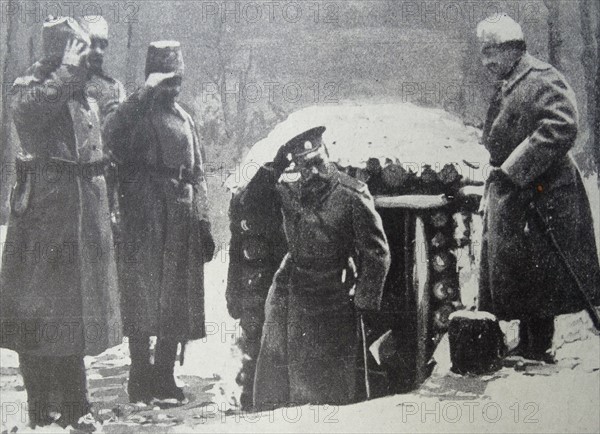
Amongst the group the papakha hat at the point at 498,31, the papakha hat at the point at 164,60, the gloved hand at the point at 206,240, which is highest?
the papakha hat at the point at 498,31

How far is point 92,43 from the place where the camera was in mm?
4730

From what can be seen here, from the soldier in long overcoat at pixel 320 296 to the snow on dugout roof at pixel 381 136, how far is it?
0.19 metres

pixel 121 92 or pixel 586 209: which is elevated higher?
pixel 121 92

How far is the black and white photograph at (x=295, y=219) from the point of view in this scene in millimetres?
4660

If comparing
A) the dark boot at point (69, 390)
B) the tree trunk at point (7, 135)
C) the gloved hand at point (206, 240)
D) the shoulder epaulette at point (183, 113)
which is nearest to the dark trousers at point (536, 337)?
the gloved hand at point (206, 240)

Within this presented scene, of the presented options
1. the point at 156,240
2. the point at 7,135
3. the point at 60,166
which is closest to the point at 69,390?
the point at 156,240

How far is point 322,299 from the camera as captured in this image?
466cm

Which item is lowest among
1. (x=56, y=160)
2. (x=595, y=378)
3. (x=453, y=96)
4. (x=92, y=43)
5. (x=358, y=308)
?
(x=595, y=378)

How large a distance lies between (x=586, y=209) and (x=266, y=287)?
193cm

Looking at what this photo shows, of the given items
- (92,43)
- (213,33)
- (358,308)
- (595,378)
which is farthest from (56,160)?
(595,378)

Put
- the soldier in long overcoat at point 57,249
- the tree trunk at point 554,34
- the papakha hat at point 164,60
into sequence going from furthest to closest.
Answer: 1. the tree trunk at point 554,34
2. the papakha hat at point 164,60
3. the soldier in long overcoat at point 57,249

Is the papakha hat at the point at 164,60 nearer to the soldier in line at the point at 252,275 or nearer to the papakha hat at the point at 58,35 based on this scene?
the papakha hat at the point at 58,35

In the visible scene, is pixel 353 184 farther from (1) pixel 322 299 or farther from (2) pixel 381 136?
(1) pixel 322 299

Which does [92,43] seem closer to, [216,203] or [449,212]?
[216,203]
